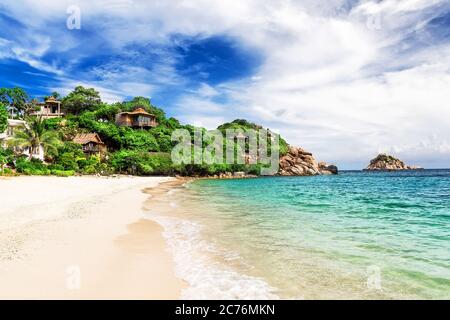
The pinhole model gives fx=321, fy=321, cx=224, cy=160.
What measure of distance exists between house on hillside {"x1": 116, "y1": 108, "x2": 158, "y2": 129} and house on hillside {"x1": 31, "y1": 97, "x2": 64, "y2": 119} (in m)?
15.2

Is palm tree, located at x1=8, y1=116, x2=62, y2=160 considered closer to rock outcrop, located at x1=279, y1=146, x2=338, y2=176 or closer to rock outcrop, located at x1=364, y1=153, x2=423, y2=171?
rock outcrop, located at x1=279, y1=146, x2=338, y2=176

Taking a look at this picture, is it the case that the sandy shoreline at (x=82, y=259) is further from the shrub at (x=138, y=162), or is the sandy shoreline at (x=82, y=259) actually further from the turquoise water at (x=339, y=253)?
the shrub at (x=138, y=162)

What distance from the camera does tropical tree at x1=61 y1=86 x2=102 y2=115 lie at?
3142 inches

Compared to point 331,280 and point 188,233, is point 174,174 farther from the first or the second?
point 331,280

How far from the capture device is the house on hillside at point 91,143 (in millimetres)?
58906

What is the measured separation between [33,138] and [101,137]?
2455 centimetres

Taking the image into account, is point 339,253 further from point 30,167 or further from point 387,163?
point 387,163

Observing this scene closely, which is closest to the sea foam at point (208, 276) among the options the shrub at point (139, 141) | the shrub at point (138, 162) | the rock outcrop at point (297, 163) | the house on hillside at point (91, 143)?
the shrub at point (138, 162)

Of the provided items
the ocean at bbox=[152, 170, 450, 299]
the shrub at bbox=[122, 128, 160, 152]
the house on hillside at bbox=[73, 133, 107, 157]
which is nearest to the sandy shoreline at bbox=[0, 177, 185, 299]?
the ocean at bbox=[152, 170, 450, 299]

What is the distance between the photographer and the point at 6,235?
29.5 feet

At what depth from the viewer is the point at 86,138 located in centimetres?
5991
